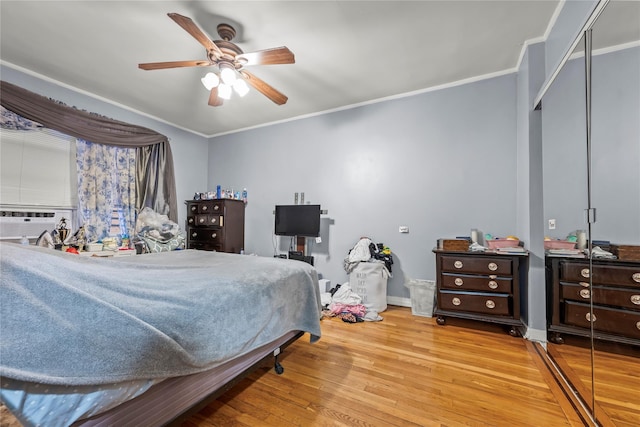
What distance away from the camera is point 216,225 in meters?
4.11

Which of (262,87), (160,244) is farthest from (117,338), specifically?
(160,244)

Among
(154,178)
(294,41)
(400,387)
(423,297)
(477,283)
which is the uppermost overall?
(294,41)

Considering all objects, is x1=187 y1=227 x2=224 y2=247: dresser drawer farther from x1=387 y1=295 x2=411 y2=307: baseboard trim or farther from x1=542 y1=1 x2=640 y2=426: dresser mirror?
x1=542 y1=1 x2=640 y2=426: dresser mirror

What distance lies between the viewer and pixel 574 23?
1.82m

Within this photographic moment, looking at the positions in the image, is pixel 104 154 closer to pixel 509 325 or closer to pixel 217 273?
pixel 217 273

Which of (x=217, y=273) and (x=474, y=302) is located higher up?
(x=217, y=273)

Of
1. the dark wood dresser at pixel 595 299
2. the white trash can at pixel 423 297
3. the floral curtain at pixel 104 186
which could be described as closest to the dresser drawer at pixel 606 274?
the dark wood dresser at pixel 595 299

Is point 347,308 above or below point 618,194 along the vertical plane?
below

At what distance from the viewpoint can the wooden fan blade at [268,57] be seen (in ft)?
6.56

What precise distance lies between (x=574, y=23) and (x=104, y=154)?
5.12 metres

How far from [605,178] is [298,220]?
3070mm

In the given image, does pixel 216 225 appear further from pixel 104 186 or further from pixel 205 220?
pixel 104 186

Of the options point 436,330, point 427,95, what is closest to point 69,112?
point 427,95

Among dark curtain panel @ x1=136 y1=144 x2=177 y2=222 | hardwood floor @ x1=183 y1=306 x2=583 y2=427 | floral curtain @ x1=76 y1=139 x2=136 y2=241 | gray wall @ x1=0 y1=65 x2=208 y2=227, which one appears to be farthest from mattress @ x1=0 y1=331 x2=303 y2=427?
gray wall @ x1=0 y1=65 x2=208 y2=227
